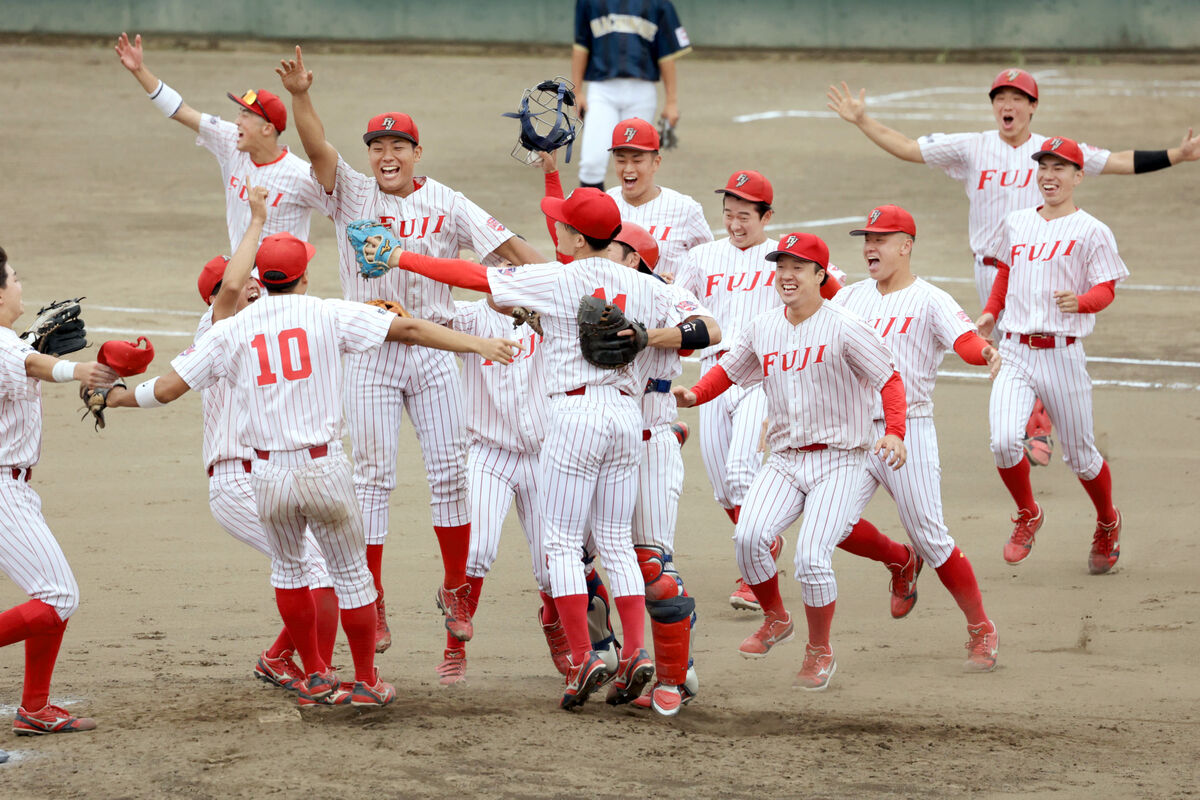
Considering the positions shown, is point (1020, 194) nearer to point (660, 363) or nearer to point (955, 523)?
point (955, 523)

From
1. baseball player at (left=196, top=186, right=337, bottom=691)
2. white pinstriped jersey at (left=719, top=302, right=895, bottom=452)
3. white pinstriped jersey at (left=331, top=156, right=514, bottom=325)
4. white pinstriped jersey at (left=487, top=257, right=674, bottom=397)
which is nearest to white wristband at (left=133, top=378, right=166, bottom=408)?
baseball player at (left=196, top=186, right=337, bottom=691)

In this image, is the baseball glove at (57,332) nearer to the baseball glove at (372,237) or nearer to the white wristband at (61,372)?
the white wristband at (61,372)

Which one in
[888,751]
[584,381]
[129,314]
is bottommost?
[888,751]

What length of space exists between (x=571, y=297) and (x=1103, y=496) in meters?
3.63

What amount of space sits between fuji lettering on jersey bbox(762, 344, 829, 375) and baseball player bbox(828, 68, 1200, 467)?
3248 mm

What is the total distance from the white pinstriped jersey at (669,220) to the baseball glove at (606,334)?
2.26m

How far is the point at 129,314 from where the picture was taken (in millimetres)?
13023

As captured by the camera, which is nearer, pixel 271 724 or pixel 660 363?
pixel 271 724

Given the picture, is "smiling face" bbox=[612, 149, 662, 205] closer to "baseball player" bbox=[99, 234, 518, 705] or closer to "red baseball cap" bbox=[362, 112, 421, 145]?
"red baseball cap" bbox=[362, 112, 421, 145]

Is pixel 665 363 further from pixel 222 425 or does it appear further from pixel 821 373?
pixel 222 425

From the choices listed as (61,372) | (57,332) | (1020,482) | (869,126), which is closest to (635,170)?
(869,126)

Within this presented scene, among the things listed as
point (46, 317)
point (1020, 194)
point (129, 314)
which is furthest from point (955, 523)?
point (129, 314)

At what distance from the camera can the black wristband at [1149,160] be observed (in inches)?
363

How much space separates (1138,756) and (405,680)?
289 cm
